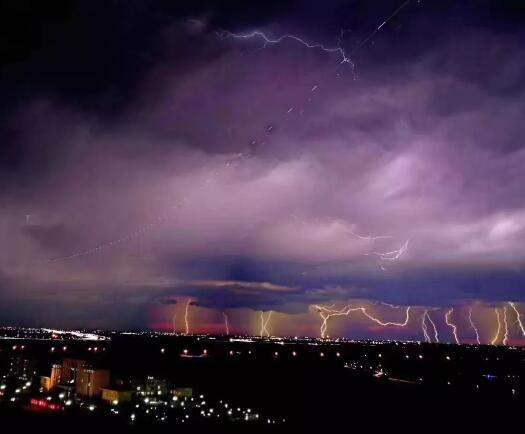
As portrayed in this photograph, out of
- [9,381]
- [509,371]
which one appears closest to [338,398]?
[9,381]

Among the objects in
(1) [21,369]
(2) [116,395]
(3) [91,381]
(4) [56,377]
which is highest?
(3) [91,381]

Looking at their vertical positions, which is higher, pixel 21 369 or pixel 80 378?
pixel 80 378

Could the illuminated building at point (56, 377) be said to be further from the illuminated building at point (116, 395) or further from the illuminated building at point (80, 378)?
the illuminated building at point (116, 395)

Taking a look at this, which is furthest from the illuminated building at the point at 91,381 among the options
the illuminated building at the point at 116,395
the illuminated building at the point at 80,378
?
the illuminated building at the point at 116,395

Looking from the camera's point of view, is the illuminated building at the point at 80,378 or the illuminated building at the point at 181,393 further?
the illuminated building at the point at 181,393

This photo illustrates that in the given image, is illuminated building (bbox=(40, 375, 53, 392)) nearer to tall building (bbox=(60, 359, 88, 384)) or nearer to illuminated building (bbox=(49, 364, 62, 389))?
illuminated building (bbox=(49, 364, 62, 389))

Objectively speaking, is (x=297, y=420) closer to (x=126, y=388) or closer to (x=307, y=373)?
(x=126, y=388)

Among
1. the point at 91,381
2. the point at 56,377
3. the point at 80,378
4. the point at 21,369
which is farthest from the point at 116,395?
the point at 21,369

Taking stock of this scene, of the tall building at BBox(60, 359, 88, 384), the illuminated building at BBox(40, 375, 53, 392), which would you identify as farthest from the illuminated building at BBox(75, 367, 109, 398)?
the illuminated building at BBox(40, 375, 53, 392)

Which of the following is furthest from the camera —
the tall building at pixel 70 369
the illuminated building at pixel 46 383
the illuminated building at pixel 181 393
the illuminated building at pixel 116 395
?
the illuminated building at pixel 46 383

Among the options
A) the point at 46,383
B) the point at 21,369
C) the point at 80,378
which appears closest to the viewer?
the point at 80,378

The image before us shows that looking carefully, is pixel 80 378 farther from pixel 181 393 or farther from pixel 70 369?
pixel 181 393
